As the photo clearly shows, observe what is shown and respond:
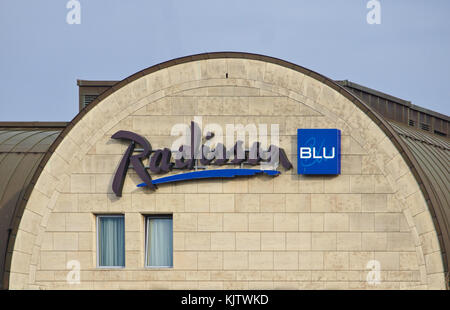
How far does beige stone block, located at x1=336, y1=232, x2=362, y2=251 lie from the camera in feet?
99.6

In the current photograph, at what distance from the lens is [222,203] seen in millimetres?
30891

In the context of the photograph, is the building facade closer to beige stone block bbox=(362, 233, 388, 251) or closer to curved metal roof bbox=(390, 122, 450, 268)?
beige stone block bbox=(362, 233, 388, 251)

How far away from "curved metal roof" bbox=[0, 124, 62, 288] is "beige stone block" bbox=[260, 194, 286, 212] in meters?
10.7

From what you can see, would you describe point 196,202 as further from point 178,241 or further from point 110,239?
point 110,239

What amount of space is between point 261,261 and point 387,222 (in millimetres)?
5069

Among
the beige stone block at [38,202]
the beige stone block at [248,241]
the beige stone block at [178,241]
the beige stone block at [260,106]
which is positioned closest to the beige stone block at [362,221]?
the beige stone block at [248,241]

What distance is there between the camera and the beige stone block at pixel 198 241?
101ft

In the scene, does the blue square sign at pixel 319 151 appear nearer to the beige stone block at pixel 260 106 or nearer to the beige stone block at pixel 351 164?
the beige stone block at pixel 351 164

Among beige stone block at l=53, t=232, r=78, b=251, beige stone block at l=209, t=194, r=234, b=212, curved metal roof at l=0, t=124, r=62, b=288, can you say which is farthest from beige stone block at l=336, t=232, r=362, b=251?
curved metal roof at l=0, t=124, r=62, b=288

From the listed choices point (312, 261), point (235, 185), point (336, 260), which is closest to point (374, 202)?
point (336, 260)

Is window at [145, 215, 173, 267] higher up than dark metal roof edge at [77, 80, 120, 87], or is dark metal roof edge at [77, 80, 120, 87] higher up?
dark metal roof edge at [77, 80, 120, 87]

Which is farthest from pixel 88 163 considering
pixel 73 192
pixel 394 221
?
pixel 394 221
